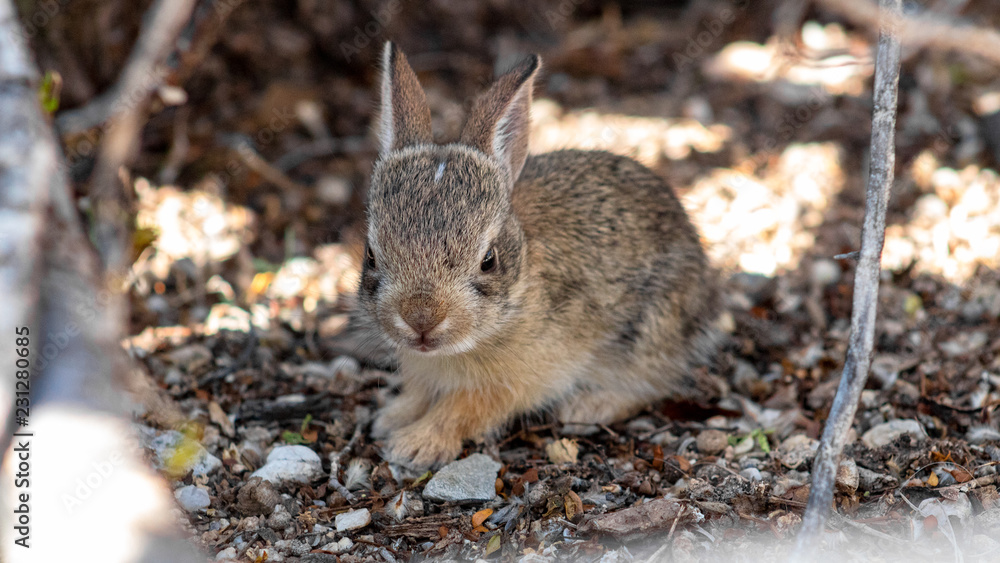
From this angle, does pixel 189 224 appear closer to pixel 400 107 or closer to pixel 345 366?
pixel 345 366

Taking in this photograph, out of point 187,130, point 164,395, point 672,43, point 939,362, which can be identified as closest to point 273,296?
point 164,395

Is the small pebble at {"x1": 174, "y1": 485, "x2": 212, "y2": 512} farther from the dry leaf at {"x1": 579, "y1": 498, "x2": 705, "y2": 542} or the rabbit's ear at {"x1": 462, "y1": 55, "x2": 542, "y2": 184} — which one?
the rabbit's ear at {"x1": 462, "y1": 55, "x2": 542, "y2": 184}

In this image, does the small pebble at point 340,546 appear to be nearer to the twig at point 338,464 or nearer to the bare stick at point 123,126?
the twig at point 338,464

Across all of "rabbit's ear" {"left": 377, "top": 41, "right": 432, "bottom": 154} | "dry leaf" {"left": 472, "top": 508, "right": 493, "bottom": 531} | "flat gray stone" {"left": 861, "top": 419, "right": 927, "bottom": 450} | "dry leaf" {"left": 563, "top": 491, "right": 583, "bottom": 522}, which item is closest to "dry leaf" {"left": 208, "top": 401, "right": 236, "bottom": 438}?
"dry leaf" {"left": 472, "top": 508, "right": 493, "bottom": 531}

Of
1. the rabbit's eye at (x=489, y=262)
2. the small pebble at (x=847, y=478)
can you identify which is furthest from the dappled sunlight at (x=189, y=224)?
the small pebble at (x=847, y=478)

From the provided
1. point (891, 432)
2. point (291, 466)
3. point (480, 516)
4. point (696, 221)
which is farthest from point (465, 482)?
point (696, 221)
